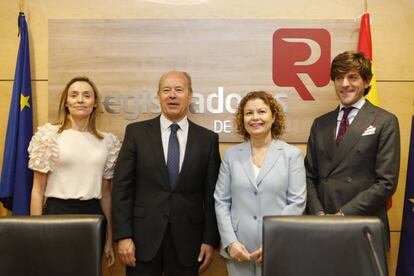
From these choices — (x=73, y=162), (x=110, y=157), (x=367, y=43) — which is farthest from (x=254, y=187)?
(x=367, y=43)

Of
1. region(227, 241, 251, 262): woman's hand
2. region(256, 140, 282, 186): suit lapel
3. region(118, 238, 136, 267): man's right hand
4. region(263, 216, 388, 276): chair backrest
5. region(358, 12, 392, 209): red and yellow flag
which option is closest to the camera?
region(263, 216, 388, 276): chair backrest

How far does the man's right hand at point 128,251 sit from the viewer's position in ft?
7.37

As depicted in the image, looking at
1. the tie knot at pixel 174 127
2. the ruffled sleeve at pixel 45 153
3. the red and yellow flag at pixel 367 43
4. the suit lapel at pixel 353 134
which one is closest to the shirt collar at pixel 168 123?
the tie knot at pixel 174 127

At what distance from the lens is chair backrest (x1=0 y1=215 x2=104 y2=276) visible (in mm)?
1523

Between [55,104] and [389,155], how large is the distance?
2314 mm

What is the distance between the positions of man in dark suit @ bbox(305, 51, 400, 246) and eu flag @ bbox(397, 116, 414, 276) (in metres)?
0.53

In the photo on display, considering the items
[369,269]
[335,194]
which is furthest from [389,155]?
[369,269]

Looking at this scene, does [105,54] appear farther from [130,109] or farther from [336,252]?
[336,252]

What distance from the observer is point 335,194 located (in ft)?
7.32

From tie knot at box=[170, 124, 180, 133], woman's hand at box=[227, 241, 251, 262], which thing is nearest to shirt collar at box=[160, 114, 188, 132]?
tie knot at box=[170, 124, 180, 133]

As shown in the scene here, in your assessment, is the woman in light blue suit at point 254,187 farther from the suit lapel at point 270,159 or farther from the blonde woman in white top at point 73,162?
the blonde woman in white top at point 73,162

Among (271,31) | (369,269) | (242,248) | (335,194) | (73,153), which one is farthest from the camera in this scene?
(271,31)

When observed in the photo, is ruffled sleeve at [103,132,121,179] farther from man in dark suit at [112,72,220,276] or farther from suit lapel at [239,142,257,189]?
suit lapel at [239,142,257,189]

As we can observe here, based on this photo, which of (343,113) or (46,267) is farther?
(343,113)
